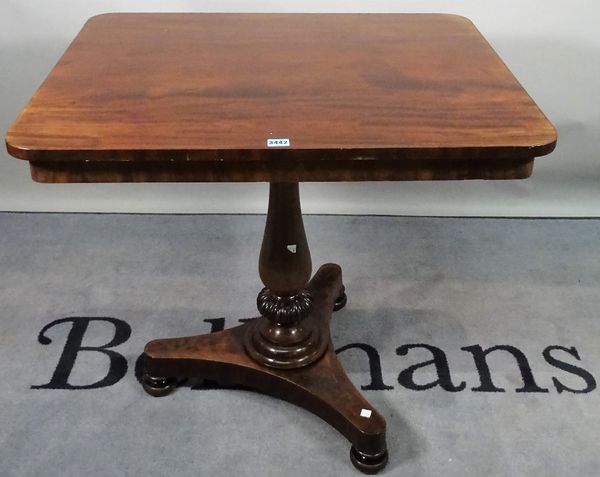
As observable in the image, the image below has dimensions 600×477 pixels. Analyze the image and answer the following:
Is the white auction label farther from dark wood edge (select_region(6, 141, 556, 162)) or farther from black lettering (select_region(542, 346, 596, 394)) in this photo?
black lettering (select_region(542, 346, 596, 394))

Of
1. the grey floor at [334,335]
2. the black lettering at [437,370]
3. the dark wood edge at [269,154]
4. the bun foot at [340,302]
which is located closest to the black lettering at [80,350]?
the grey floor at [334,335]

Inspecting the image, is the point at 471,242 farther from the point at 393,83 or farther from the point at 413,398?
the point at 393,83

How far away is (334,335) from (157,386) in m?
0.41

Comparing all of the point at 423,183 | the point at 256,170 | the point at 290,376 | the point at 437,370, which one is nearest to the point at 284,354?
the point at 290,376

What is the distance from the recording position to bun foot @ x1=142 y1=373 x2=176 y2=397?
1.52 m

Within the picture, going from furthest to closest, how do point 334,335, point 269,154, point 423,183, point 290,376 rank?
point 423,183 → point 334,335 → point 290,376 → point 269,154

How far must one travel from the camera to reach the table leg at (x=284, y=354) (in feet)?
4.50

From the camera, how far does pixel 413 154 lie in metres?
0.99

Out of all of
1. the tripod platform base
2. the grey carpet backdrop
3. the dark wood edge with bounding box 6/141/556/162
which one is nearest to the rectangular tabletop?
the dark wood edge with bounding box 6/141/556/162

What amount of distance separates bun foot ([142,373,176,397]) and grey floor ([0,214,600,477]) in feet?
0.07

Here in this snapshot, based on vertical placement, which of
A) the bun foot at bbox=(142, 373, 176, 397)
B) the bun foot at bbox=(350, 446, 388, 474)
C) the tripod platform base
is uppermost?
the tripod platform base

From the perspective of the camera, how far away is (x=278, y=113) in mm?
1075

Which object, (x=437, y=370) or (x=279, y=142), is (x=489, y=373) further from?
(x=279, y=142)

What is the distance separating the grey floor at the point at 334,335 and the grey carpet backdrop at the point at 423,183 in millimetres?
53
